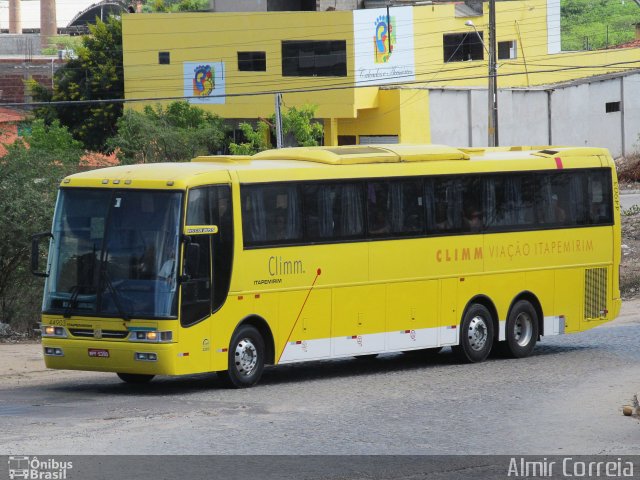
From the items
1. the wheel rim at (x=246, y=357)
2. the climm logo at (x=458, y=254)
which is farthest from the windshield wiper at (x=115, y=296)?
the climm logo at (x=458, y=254)

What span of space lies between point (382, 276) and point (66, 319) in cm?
489

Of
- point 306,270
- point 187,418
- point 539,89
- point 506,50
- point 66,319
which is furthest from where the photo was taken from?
point 506,50

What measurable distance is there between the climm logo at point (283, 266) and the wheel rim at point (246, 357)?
1038 mm

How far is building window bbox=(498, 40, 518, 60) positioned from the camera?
70.4 metres

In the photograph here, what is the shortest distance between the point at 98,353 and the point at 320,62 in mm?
46896

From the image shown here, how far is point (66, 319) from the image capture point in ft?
55.4

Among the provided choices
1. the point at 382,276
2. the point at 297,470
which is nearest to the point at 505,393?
the point at 382,276

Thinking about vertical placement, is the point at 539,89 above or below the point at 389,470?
above

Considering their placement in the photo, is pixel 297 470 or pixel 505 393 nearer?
pixel 297 470

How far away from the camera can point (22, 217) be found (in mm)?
→ 25984

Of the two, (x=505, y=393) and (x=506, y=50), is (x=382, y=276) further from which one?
(x=506, y=50)

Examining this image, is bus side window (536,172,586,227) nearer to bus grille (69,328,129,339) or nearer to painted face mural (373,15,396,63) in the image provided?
bus grille (69,328,129,339)

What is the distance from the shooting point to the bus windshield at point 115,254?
16484mm

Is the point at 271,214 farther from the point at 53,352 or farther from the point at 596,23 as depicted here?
the point at 596,23
